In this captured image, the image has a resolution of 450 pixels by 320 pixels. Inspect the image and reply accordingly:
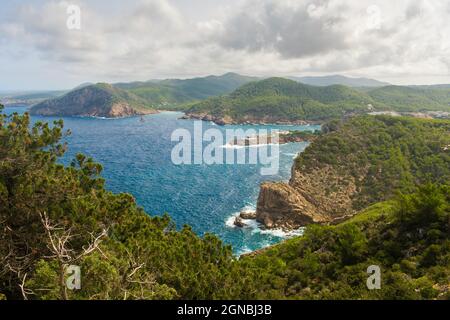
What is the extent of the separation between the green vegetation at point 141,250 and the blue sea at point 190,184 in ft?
103

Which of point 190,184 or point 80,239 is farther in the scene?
point 190,184

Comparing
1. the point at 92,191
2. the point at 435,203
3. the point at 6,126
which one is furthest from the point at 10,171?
the point at 435,203

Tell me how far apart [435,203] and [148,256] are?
85.4 feet

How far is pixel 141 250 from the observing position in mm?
21797

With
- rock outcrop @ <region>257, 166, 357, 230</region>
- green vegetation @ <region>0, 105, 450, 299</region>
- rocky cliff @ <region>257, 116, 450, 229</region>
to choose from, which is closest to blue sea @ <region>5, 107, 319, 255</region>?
rock outcrop @ <region>257, 166, 357, 230</region>

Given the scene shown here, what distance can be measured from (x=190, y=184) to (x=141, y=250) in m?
71.6

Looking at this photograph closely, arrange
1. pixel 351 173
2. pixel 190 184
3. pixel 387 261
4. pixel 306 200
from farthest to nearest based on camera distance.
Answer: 1. pixel 190 184
2. pixel 351 173
3. pixel 306 200
4. pixel 387 261

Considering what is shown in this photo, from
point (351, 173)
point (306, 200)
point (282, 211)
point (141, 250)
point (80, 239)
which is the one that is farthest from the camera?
point (351, 173)

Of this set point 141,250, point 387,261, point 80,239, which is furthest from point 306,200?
point 80,239

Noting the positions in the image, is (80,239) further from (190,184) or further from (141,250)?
(190,184)


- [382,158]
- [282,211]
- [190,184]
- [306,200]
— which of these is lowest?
[282,211]

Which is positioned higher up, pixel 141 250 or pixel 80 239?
pixel 80 239

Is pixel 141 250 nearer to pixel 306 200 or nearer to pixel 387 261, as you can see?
pixel 387 261
